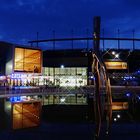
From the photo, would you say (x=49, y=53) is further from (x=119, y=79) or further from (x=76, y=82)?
(x=119, y=79)

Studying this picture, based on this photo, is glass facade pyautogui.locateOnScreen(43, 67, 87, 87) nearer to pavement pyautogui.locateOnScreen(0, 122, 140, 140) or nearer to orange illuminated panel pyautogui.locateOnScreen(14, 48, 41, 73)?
orange illuminated panel pyautogui.locateOnScreen(14, 48, 41, 73)

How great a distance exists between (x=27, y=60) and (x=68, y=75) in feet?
48.9

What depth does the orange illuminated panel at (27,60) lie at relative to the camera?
57.8 m

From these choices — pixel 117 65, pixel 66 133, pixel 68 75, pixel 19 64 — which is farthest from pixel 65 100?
pixel 68 75

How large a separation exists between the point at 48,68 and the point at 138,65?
19409mm

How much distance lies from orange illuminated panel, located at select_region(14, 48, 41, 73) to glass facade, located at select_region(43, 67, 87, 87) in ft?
35.4

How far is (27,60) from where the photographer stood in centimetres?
5981

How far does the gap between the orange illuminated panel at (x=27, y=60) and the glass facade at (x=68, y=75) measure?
1078cm

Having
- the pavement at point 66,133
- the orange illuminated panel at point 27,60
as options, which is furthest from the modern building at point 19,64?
the pavement at point 66,133

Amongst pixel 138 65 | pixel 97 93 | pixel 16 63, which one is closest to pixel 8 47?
pixel 16 63

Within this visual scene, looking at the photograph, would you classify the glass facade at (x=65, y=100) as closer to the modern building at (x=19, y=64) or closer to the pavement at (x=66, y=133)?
the pavement at (x=66, y=133)

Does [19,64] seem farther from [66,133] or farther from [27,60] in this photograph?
[66,133]

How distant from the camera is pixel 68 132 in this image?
40.1ft

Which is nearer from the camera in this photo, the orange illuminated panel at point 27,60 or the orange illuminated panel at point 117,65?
the orange illuminated panel at point 27,60
